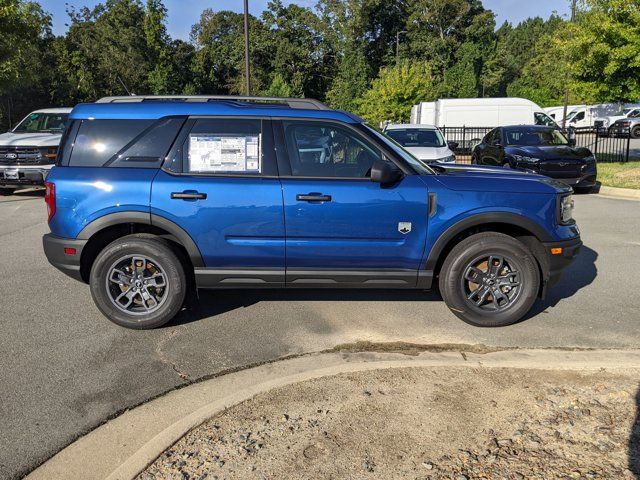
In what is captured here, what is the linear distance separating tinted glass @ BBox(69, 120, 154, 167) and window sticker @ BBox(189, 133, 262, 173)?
473 millimetres

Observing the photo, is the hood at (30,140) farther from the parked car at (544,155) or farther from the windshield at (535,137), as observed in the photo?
the windshield at (535,137)

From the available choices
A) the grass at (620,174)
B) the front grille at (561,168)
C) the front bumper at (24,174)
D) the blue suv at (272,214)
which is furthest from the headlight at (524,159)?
the front bumper at (24,174)

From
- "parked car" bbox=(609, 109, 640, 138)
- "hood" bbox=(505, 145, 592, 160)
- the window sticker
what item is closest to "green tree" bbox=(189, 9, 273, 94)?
"parked car" bbox=(609, 109, 640, 138)

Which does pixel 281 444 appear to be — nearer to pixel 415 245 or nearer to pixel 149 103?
pixel 415 245

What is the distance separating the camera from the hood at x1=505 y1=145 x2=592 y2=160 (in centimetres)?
1238

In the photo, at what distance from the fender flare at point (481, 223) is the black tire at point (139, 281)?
2.14 meters

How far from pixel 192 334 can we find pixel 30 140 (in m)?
9.98

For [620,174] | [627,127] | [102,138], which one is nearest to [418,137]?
[620,174]

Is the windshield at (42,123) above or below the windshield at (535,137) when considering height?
above

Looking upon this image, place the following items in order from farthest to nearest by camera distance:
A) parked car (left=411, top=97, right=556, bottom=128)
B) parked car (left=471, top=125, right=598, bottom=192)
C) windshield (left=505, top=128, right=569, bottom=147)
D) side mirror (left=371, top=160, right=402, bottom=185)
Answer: parked car (left=411, top=97, right=556, bottom=128) → windshield (left=505, top=128, right=569, bottom=147) → parked car (left=471, top=125, right=598, bottom=192) → side mirror (left=371, top=160, right=402, bottom=185)

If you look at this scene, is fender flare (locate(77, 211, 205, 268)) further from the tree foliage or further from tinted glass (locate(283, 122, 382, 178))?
the tree foliage

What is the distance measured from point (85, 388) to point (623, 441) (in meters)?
3.30

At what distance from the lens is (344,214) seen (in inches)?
178

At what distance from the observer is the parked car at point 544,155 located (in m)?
12.3
